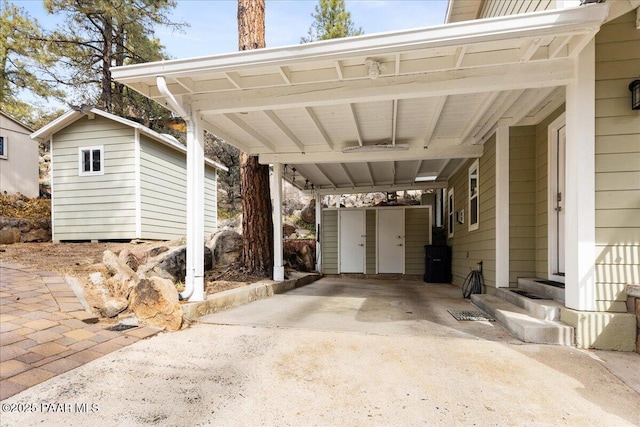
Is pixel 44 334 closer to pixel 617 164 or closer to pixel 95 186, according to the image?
pixel 617 164

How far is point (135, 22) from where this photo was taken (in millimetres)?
11336

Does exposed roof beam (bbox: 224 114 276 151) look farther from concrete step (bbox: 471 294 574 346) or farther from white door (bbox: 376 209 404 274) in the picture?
white door (bbox: 376 209 404 274)

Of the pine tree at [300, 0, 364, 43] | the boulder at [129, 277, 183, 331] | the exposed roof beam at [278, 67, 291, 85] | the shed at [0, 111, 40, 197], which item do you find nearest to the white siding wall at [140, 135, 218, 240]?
the boulder at [129, 277, 183, 331]

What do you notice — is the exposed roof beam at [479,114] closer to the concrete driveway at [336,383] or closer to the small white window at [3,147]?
the concrete driveway at [336,383]

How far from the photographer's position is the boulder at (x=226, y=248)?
660 cm

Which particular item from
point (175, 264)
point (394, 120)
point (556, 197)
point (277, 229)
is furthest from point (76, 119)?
point (556, 197)

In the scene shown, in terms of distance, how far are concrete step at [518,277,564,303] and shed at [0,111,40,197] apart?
548 inches

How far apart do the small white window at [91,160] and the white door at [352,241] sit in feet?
20.6

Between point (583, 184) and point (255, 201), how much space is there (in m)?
4.62

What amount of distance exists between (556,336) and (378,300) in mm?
2602

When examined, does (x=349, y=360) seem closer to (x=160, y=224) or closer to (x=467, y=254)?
(x=467, y=254)

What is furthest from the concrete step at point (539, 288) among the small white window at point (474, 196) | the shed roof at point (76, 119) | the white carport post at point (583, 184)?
the shed roof at point (76, 119)

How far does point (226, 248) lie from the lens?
21.9 feet

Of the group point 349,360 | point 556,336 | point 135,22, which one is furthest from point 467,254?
point 135,22
